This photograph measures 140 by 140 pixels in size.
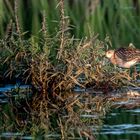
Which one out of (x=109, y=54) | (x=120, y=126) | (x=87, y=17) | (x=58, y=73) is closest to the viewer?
(x=120, y=126)

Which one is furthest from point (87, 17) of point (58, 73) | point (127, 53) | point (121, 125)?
point (121, 125)

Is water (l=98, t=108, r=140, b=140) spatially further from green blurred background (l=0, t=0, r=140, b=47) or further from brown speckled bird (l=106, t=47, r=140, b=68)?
green blurred background (l=0, t=0, r=140, b=47)

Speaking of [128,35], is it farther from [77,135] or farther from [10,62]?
[77,135]

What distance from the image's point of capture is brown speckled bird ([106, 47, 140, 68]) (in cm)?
1272

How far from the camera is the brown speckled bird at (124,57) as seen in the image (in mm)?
12719

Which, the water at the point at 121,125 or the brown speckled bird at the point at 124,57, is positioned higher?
the brown speckled bird at the point at 124,57

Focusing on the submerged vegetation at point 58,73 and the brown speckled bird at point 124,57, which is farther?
the brown speckled bird at point 124,57

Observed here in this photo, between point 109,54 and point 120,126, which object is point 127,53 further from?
point 120,126

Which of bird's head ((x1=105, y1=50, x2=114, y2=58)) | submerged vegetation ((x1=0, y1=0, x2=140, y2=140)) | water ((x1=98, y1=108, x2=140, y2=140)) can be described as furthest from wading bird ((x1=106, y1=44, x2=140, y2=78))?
water ((x1=98, y1=108, x2=140, y2=140))

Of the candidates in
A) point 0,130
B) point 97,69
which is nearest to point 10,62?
point 97,69

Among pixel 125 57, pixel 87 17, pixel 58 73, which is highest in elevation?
pixel 87 17

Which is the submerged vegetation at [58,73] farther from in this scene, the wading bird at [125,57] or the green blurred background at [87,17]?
the green blurred background at [87,17]

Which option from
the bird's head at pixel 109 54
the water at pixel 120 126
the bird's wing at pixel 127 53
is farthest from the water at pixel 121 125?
the bird's wing at pixel 127 53

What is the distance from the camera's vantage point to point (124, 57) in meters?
12.8
